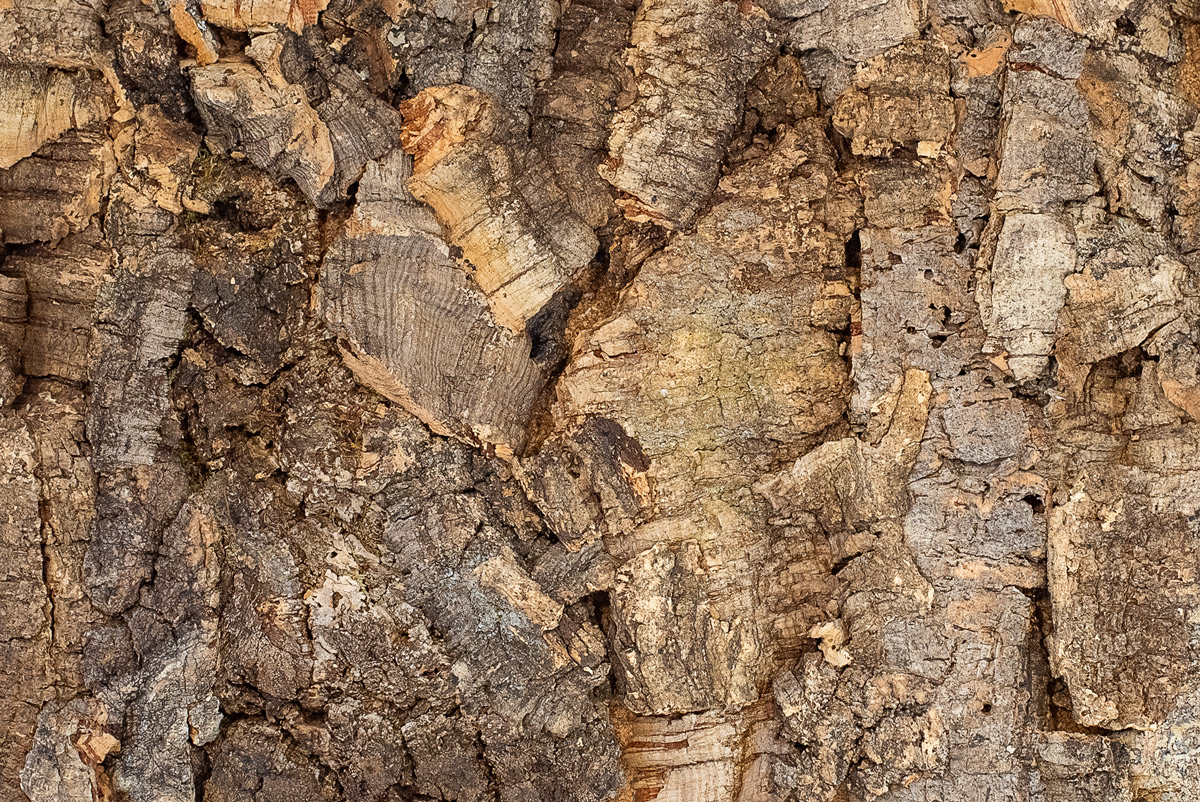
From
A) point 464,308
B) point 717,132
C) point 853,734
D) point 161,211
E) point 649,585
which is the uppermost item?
point 717,132

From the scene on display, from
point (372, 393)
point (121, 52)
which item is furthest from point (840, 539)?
point (121, 52)

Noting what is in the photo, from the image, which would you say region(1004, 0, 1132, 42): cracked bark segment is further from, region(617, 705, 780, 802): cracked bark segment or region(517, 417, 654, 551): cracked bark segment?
region(617, 705, 780, 802): cracked bark segment

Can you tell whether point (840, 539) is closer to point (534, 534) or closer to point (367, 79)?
point (534, 534)

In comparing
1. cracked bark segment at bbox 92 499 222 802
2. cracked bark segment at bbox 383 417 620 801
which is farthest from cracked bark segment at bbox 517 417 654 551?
cracked bark segment at bbox 92 499 222 802

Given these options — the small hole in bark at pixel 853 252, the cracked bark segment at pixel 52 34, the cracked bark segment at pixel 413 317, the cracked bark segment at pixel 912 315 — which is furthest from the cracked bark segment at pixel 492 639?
the cracked bark segment at pixel 52 34

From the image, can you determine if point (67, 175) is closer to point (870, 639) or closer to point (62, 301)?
point (62, 301)

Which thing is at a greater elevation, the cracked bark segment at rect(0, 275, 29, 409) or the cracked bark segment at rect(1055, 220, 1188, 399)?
the cracked bark segment at rect(1055, 220, 1188, 399)

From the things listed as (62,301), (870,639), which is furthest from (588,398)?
(62,301)
